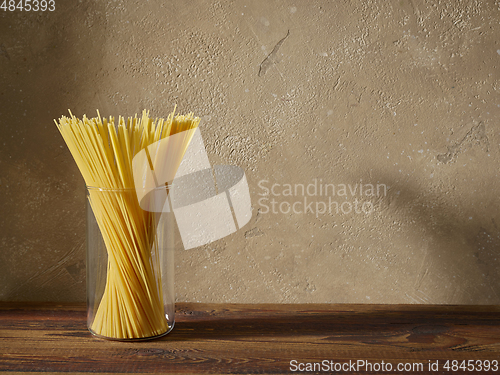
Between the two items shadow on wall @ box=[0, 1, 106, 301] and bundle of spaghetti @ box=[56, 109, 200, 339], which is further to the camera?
shadow on wall @ box=[0, 1, 106, 301]

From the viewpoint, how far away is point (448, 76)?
85cm

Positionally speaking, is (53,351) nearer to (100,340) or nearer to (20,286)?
(100,340)

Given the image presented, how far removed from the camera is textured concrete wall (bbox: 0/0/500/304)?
85 centimetres

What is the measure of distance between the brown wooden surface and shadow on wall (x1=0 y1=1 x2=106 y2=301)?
75 mm

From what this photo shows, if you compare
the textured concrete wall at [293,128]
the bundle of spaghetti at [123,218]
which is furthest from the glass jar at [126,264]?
the textured concrete wall at [293,128]

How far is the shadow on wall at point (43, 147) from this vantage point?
0.86 m

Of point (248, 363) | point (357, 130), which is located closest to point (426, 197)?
point (357, 130)

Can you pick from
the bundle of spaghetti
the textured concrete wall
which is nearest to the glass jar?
the bundle of spaghetti

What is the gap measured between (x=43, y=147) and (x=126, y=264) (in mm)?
371

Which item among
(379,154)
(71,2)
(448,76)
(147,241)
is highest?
(71,2)

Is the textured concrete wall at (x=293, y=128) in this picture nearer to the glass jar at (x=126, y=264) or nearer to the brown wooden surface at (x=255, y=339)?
the brown wooden surface at (x=255, y=339)

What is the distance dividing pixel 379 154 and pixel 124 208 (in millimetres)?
529

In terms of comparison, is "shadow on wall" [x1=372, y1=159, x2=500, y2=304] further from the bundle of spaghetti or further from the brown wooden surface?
the bundle of spaghetti

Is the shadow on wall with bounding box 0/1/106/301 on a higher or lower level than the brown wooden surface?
higher
